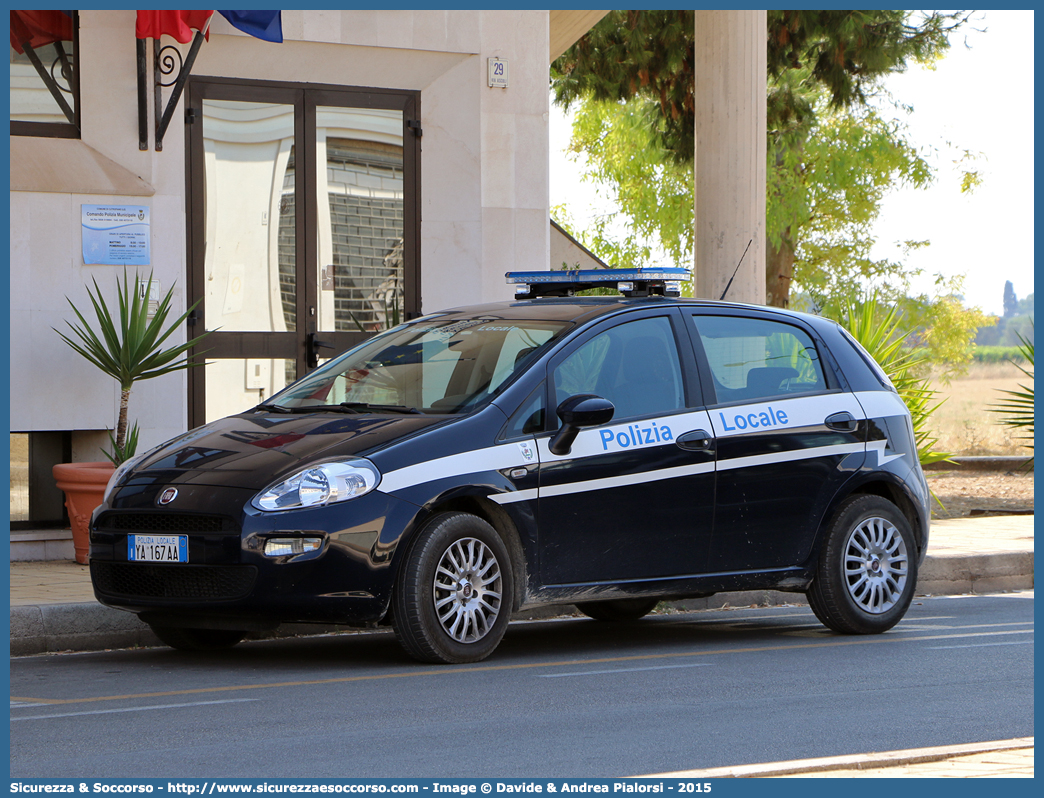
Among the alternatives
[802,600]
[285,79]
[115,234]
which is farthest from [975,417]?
[115,234]

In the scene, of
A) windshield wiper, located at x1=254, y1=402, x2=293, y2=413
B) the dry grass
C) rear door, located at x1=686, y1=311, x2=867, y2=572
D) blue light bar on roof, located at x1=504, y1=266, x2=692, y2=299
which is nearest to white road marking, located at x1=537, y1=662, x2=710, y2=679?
rear door, located at x1=686, y1=311, x2=867, y2=572

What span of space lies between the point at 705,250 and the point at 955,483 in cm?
920

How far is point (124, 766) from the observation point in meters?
5.05

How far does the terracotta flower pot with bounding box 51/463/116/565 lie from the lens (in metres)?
10.6

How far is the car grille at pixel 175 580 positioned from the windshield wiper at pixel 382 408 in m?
1.19

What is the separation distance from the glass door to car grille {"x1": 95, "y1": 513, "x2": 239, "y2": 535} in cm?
499

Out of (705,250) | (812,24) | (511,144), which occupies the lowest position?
(705,250)

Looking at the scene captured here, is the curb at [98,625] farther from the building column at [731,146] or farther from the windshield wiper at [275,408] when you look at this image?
the building column at [731,146]

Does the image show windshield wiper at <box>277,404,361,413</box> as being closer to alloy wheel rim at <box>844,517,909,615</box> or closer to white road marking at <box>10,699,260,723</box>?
white road marking at <box>10,699,260,723</box>

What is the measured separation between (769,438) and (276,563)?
9.30 feet

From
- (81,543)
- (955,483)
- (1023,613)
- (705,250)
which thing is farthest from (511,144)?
(955,483)

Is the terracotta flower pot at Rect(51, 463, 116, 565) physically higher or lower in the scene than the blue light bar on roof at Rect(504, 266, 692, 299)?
lower

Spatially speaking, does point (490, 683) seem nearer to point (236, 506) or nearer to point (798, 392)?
point (236, 506)

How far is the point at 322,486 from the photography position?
6.90 meters
